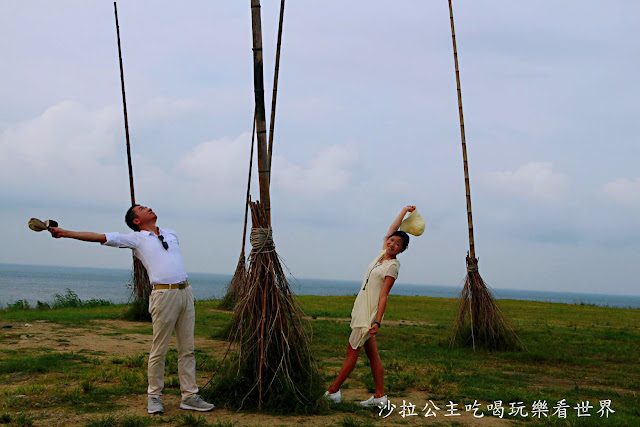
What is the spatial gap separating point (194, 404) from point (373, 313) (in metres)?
1.71

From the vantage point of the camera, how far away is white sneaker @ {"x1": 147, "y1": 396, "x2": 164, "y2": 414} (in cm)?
479

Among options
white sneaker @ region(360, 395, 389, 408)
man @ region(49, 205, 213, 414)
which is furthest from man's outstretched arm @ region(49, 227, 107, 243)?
white sneaker @ region(360, 395, 389, 408)

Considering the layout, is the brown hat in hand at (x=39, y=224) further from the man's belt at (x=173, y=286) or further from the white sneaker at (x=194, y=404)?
the white sneaker at (x=194, y=404)

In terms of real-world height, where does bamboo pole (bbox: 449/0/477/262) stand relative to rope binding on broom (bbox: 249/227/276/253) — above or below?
above

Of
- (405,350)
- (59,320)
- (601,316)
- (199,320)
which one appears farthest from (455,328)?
(601,316)

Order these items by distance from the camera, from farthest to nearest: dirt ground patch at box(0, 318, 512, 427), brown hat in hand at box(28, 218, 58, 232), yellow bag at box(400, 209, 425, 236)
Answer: yellow bag at box(400, 209, 425, 236)
dirt ground patch at box(0, 318, 512, 427)
brown hat in hand at box(28, 218, 58, 232)

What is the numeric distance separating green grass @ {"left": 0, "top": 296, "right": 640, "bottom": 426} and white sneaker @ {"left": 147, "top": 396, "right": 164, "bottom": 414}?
240 millimetres

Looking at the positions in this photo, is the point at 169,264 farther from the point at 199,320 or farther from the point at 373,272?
the point at 199,320

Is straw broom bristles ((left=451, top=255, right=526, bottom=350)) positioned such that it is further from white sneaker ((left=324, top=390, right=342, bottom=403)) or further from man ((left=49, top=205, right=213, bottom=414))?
man ((left=49, top=205, right=213, bottom=414))

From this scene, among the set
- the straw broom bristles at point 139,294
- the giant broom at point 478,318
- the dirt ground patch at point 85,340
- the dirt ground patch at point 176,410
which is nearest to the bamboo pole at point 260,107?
the dirt ground patch at point 176,410

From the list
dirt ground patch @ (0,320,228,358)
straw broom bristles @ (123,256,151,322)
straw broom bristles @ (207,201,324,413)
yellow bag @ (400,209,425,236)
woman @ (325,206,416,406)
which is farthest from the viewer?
straw broom bristles @ (123,256,151,322)

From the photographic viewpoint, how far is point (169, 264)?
196 inches

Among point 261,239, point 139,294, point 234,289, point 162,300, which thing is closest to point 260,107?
point 261,239

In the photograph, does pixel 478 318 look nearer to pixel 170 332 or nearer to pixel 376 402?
pixel 376 402
